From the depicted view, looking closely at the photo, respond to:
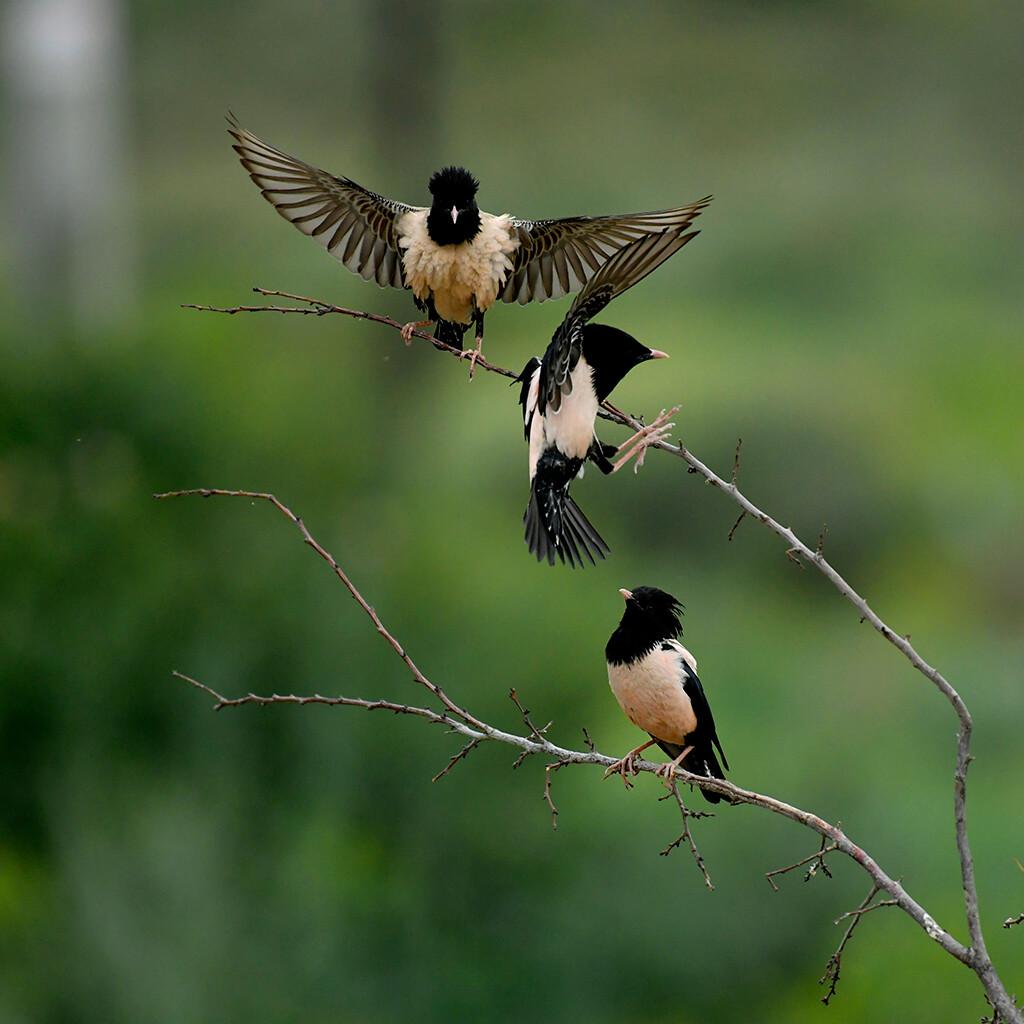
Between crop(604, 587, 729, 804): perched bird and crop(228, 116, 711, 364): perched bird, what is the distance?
21.1 inches

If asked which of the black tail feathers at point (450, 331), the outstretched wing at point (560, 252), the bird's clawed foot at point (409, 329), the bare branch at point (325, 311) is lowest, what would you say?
the black tail feathers at point (450, 331)

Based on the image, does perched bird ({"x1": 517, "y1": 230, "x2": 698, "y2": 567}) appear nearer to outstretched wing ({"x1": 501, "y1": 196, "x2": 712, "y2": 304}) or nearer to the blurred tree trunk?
outstretched wing ({"x1": 501, "y1": 196, "x2": 712, "y2": 304})

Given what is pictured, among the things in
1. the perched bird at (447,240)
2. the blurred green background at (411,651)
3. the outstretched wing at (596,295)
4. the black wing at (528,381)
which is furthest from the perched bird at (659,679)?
the blurred green background at (411,651)

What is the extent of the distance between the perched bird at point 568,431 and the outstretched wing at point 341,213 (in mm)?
437

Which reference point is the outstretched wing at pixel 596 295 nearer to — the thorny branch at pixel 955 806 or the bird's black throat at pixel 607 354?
the bird's black throat at pixel 607 354

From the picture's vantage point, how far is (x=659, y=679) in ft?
9.37

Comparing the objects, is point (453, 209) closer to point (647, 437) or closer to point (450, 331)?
point (450, 331)

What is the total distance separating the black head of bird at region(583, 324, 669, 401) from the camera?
2779 mm

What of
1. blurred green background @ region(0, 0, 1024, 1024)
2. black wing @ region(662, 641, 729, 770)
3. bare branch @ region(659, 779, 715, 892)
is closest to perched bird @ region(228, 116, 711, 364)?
black wing @ region(662, 641, 729, 770)

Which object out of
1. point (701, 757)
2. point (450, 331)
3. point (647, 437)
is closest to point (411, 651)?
point (450, 331)

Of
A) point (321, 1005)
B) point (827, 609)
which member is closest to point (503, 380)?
point (827, 609)

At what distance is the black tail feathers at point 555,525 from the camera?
8.76 ft

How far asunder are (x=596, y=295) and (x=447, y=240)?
25.0 inches

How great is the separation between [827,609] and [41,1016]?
8987mm
